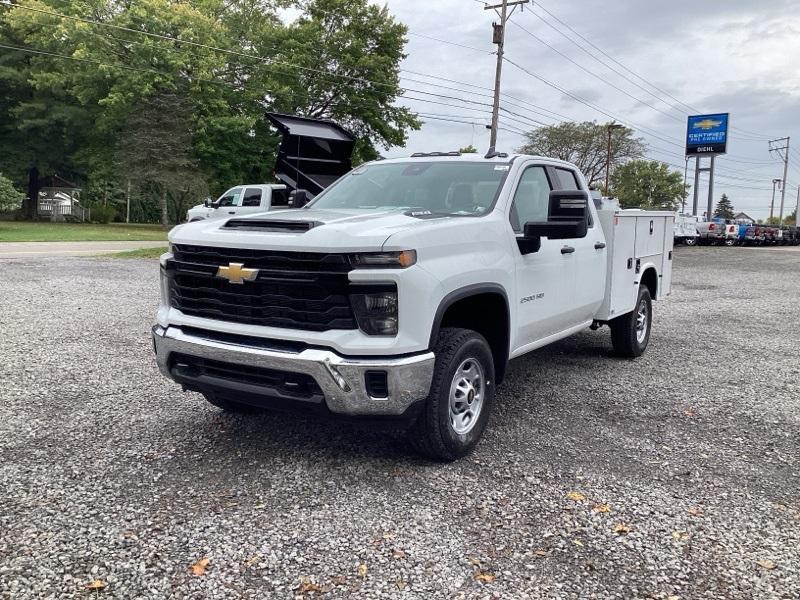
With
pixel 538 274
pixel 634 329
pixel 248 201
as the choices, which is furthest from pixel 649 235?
pixel 248 201

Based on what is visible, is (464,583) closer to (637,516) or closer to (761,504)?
(637,516)

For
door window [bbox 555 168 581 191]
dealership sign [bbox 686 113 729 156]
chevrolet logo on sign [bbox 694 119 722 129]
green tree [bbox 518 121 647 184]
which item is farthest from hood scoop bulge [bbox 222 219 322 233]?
chevrolet logo on sign [bbox 694 119 722 129]

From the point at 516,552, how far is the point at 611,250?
3805 millimetres

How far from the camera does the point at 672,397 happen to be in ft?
18.9

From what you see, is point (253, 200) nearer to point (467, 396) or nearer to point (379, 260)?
point (467, 396)

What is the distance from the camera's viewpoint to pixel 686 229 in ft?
116

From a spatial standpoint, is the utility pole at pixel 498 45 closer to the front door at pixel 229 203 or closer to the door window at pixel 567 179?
the front door at pixel 229 203

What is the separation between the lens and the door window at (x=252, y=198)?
2002 cm

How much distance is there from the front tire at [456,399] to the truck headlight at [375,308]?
17.1 inches

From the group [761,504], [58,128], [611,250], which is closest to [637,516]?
[761,504]

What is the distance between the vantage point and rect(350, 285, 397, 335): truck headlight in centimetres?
352

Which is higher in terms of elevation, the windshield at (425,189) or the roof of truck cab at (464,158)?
the roof of truck cab at (464,158)

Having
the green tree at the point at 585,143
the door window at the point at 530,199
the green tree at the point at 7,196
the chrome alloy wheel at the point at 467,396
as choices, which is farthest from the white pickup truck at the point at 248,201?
Result: the green tree at the point at 585,143

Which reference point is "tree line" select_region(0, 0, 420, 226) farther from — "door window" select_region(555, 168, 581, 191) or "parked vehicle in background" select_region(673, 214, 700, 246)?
"door window" select_region(555, 168, 581, 191)
